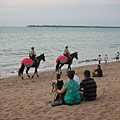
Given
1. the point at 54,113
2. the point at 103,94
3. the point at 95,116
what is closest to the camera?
the point at 95,116

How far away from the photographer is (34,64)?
17.7 metres

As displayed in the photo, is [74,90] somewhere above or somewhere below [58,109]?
above

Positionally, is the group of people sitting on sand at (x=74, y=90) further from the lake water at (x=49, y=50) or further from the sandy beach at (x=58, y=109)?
the lake water at (x=49, y=50)

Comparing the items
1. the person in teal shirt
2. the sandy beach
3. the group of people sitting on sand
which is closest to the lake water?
the sandy beach

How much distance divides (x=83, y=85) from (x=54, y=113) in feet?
4.33

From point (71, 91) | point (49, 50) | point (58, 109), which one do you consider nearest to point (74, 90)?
point (71, 91)

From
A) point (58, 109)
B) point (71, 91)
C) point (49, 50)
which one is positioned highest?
point (49, 50)

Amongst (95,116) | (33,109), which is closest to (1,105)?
(33,109)

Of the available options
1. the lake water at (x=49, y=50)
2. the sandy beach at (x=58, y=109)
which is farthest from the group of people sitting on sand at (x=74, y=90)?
the lake water at (x=49, y=50)

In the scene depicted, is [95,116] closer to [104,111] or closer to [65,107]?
[104,111]

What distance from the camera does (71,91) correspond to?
8.66m

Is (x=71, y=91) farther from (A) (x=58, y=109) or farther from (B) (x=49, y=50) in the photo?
(B) (x=49, y=50)

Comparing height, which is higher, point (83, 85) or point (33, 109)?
point (83, 85)

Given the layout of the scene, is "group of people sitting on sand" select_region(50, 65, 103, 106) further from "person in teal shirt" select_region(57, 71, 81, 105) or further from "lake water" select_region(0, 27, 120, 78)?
"lake water" select_region(0, 27, 120, 78)
